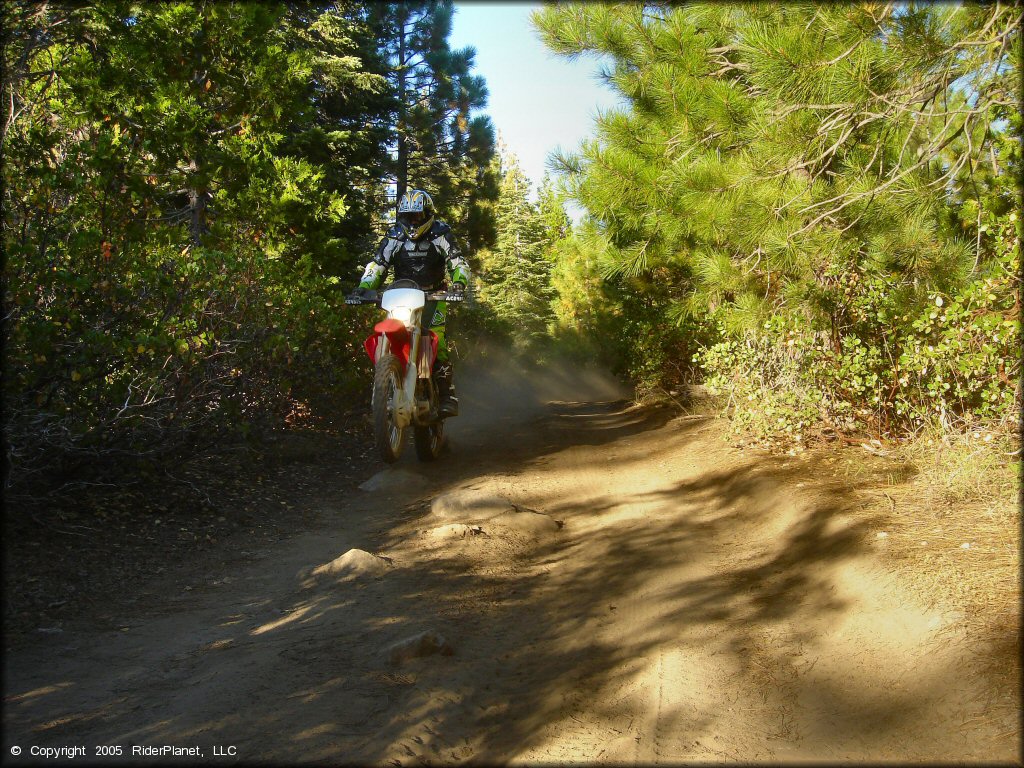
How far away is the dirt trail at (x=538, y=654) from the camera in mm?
3092

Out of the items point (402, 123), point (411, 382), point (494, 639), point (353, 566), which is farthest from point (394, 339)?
point (402, 123)

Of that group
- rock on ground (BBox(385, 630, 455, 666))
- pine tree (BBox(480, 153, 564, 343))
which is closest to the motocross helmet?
rock on ground (BBox(385, 630, 455, 666))

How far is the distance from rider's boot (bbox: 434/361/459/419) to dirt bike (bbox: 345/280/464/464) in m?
0.36

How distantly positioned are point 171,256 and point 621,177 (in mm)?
4209

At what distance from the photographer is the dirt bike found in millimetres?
7113

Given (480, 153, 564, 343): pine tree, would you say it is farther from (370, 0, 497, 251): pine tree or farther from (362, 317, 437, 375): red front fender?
(362, 317, 437, 375): red front fender

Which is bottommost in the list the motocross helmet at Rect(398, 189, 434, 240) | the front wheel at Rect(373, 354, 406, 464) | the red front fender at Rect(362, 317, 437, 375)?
the front wheel at Rect(373, 354, 406, 464)

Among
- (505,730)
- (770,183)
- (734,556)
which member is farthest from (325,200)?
(505,730)

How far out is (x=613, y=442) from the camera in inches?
432

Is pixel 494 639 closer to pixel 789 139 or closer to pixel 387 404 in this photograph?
pixel 387 404

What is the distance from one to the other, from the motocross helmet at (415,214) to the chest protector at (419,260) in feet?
0.33

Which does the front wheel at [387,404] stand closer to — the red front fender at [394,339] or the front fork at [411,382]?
the front fork at [411,382]

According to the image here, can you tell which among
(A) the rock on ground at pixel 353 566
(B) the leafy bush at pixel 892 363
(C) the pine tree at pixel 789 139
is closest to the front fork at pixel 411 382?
(A) the rock on ground at pixel 353 566

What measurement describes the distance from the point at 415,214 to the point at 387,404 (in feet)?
7.47
